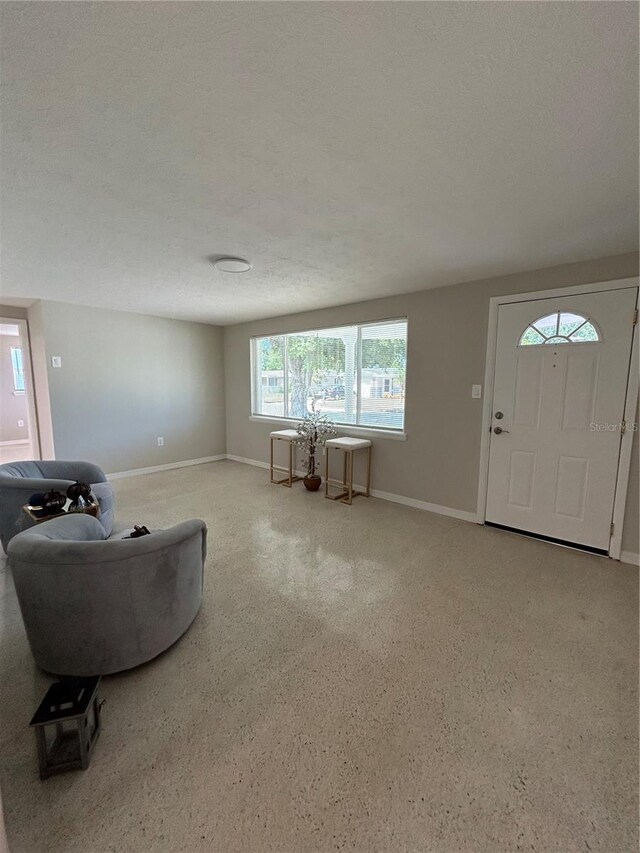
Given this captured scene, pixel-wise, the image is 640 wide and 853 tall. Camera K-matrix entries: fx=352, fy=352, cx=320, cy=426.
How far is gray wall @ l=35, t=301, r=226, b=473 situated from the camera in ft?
14.6

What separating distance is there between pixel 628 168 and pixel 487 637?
2362 mm

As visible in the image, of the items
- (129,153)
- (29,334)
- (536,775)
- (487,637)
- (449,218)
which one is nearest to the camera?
(536,775)

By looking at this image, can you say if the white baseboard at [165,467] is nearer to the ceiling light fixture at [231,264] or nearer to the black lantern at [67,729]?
the ceiling light fixture at [231,264]

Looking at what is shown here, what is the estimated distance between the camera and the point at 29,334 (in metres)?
4.75

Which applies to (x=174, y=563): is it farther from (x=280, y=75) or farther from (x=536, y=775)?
(x=280, y=75)

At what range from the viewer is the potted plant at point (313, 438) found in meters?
4.46

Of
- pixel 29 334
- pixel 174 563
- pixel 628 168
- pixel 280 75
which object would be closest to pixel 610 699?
pixel 174 563

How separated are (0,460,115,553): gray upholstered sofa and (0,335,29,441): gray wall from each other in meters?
5.18

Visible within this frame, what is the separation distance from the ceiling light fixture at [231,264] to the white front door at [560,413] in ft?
7.51

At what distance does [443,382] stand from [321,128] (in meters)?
2.70

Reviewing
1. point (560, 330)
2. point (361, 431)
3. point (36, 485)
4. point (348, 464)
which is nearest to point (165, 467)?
point (36, 485)

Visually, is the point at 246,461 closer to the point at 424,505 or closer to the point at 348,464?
the point at 348,464

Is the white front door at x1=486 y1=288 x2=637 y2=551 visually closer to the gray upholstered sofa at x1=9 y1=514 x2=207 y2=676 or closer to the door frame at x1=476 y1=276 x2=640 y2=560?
the door frame at x1=476 y1=276 x2=640 y2=560

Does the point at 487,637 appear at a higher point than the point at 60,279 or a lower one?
lower
